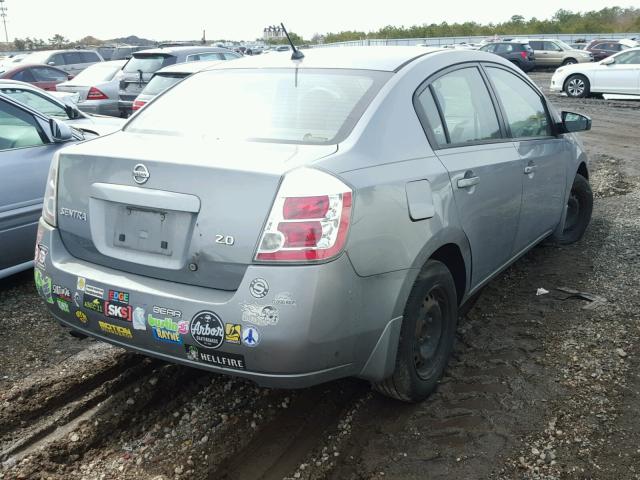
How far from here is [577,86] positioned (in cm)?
1938

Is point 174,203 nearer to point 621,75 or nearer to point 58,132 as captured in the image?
point 58,132

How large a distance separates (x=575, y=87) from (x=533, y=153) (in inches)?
656

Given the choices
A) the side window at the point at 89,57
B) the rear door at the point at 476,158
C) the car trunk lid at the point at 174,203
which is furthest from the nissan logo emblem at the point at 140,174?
the side window at the point at 89,57

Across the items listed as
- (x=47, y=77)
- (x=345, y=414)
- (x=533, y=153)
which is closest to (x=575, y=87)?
(x=47, y=77)

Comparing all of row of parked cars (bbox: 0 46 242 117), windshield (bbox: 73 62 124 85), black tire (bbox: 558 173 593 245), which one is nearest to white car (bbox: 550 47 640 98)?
row of parked cars (bbox: 0 46 242 117)

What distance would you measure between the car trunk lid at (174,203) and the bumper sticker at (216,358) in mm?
268

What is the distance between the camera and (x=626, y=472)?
9.18ft

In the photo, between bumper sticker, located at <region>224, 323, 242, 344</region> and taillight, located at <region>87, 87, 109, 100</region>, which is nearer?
bumper sticker, located at <region>224, 323, 242, 344</region>

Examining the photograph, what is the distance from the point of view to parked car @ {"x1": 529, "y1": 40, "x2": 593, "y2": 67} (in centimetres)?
3184

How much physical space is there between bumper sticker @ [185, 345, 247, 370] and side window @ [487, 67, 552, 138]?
2500mm

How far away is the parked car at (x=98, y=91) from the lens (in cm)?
1395

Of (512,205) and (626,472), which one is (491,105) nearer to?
(512,205)

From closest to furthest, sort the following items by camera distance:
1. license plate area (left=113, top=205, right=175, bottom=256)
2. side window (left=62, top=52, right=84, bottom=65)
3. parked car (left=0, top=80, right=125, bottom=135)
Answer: license plate area (left=113, top=205, right=175, bottom=256), parked car (left=0, top=80, right=125, bottom=135), side window (left=62, top=52, right=84, bottom=65)

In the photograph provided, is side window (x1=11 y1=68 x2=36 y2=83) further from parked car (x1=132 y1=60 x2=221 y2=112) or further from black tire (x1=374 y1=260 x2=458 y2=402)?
black tire (x1=374 y1=260 x2=458 y2=402)
